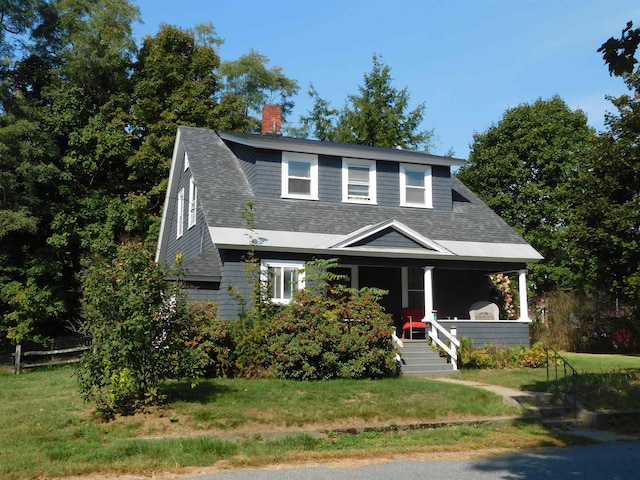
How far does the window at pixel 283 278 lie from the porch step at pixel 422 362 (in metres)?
3.42

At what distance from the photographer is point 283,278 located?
18344 mm

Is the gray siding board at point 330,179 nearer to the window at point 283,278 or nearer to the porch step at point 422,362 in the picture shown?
the window at point 283,278

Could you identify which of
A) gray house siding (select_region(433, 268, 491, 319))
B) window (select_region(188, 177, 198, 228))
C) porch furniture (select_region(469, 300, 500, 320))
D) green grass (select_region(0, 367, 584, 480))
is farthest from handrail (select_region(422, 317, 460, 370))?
window (select_region(188, 177, 198, 228))

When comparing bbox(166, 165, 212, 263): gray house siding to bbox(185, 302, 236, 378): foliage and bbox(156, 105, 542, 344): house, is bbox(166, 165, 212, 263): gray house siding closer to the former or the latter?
Result: bbox(156, 105, 542, 344): house

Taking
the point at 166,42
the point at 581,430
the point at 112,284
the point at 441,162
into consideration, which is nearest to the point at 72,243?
the point at 166,42

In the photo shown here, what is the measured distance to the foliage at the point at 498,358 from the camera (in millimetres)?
18125

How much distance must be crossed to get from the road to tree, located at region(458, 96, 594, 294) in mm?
28164

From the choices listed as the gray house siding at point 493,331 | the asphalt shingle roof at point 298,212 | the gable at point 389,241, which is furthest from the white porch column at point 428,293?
the asphalt shingle roof at point 298,212

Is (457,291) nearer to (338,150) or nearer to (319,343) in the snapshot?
(338,150)

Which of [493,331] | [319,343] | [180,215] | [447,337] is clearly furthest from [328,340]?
[180,215]

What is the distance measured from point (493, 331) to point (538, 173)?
20.9 m

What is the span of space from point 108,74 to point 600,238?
79.1 feet

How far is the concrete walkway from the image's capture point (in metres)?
10.4

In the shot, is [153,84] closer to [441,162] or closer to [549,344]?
[441,162]
